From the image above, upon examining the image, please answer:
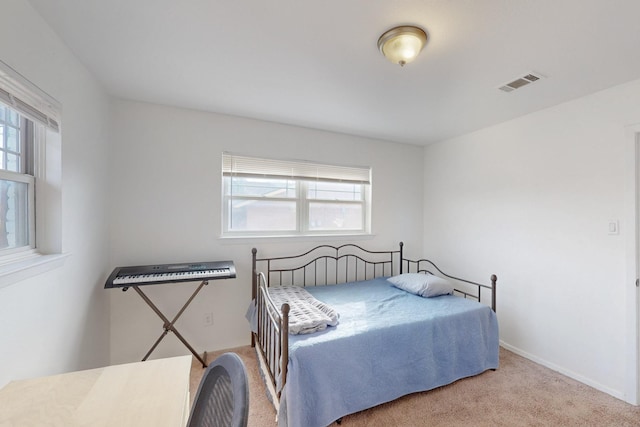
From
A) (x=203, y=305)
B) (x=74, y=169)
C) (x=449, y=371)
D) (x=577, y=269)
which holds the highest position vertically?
(x=74, y=169)

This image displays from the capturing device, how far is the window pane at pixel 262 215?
2.94 m

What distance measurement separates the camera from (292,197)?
3191mm

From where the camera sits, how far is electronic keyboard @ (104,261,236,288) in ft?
6.69

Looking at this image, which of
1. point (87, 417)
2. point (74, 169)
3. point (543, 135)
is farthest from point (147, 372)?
point (543, 135)

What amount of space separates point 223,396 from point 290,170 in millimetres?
A: 2646

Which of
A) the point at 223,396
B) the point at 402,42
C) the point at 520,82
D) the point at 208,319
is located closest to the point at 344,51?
the point at 402,42

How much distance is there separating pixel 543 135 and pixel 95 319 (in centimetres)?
435

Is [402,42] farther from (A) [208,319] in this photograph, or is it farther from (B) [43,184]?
(A) [208,319]

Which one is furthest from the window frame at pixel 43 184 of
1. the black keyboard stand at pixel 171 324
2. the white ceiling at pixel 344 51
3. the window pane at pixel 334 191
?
the window pane at pixel 334 191

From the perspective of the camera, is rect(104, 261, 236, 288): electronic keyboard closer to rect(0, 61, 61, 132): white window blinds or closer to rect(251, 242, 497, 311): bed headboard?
rect(251, 242, 497, 311): bed headboard

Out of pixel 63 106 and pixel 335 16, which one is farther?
pixel 63 106

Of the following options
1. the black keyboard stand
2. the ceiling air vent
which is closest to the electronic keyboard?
the black keyboard stand

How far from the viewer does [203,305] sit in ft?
8.80

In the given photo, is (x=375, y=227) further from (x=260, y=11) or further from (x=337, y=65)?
(x=260, y=11)
